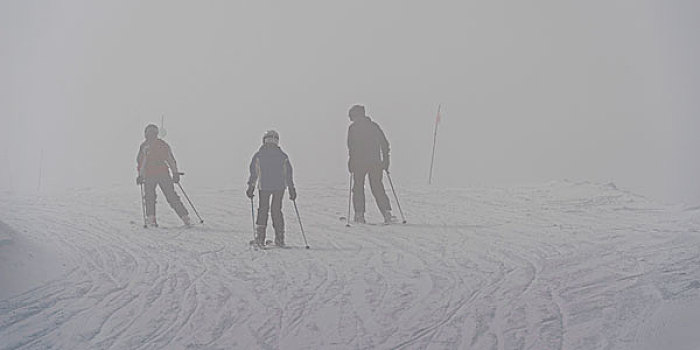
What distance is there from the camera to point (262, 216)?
34.2 ft

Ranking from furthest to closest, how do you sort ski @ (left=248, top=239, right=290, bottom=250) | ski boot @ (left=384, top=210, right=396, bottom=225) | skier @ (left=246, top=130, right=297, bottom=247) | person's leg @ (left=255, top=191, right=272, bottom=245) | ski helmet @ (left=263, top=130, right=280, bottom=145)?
1. ski boot @ (left=384, top=210, right=396, bottom=225)
2. ski helmet @ (left=263, top=130, right=280, bottom=145)
3. skier @ (left=246, top=130, right=297, bottom=247)
4. person's leg @ (left=255, top=191, right=272, bottom=245)
5. ski @ (left=248, top=239, right=290, bottom=250)

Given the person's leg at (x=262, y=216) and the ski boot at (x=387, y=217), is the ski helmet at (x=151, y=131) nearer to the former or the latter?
the person's leg at (x=262, y=216)

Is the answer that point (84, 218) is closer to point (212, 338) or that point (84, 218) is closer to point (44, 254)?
point (44, 254)

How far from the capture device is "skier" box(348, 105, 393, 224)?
13.1m

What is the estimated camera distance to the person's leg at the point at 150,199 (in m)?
13.1

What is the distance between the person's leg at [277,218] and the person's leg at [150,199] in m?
3.47

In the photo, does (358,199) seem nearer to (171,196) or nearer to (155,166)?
(171,196)

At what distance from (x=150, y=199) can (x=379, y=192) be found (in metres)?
4.31

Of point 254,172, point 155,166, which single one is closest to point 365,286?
point 254,172

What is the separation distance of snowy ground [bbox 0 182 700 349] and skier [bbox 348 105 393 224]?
0.88 meters

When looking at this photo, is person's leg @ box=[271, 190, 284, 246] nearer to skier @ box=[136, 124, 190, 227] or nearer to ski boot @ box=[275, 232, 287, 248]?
ski boot @ box=[275, 232, 287, 248]

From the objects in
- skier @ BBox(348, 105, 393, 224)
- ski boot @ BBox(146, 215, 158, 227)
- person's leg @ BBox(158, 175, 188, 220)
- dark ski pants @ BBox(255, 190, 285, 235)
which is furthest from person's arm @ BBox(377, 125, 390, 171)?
ski boot @ BBox(146, 215, 158, 227)

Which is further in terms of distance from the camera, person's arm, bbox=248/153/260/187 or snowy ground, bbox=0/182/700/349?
person's arm, bbox=248/153/260/187

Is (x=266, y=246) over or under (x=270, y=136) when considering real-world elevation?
under
